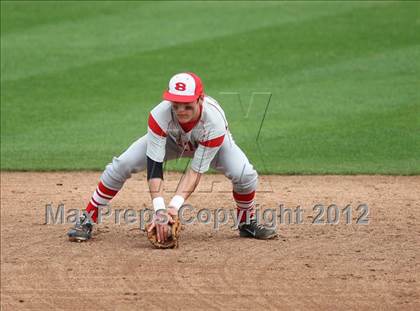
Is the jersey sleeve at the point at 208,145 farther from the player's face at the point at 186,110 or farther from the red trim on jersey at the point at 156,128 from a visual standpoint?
the red trim on jersey at the point at 156,128

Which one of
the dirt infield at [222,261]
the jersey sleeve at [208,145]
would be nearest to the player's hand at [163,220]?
the dirt infield at [222,261]

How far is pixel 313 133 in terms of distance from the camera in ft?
36.6

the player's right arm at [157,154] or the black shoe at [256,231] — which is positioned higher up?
the player's right arm at [157,154]

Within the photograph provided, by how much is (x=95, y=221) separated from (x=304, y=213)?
195 centimetres

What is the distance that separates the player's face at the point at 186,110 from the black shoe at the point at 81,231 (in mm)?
1283

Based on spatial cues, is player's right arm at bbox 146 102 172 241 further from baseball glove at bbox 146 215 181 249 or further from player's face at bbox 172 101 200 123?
player's face at bbox 172 101 200 123

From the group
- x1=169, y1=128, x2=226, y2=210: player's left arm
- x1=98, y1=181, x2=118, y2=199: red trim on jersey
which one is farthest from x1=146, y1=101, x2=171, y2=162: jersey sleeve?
x1=98, y1=181, x2=118, y2=199: red trim on jersey

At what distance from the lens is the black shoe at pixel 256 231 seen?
7418 millimetres

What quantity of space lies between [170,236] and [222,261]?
500 mm

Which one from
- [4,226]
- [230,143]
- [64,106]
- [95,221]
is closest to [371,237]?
[230,143]

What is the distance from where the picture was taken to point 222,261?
6699mm

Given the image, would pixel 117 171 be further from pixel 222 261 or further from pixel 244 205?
pixel 222 261

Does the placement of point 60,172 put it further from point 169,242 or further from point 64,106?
point 169,242

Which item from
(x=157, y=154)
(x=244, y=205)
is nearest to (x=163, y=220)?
(x=157, y=154)
